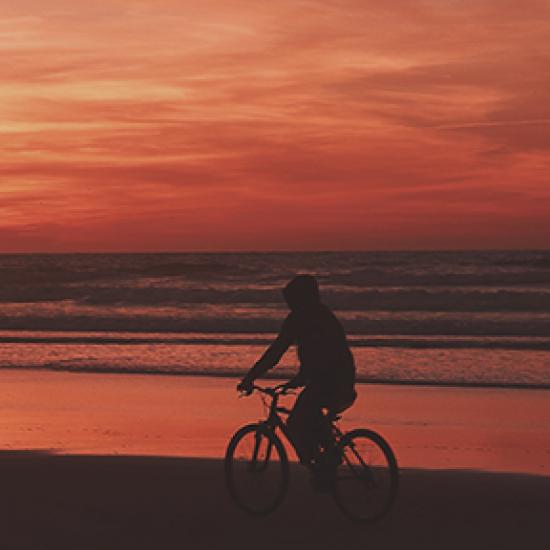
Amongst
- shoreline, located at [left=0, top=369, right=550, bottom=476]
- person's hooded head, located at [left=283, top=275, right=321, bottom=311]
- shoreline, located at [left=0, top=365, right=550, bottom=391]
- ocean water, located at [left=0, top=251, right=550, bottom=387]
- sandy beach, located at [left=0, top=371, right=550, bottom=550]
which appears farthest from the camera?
ocean water, located at [left=0, top=251, right=550, bottom=387]

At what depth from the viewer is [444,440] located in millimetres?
11852

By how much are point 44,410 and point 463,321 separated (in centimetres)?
2198

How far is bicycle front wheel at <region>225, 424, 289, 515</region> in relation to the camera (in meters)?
8.20

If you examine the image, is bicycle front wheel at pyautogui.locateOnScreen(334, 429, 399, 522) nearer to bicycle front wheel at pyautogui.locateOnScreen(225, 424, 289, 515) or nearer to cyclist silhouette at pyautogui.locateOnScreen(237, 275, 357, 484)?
cyclist silhouette at pyautogui.locateOnScreen(237, 275, 357, 484)

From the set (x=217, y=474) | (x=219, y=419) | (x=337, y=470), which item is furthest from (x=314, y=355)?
(x=219, y=419)

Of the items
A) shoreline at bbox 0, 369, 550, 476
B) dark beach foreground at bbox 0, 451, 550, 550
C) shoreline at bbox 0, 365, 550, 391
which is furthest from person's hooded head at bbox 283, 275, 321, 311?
shoreline at bbox 0, 365, 550, 391

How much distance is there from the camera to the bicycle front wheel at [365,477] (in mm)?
7703

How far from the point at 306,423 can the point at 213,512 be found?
4.72 feet

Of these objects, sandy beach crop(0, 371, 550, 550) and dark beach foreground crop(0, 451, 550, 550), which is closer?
dark beach foreground crop(0, 451, 550, 550)

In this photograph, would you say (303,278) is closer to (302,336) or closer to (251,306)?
(302,336)

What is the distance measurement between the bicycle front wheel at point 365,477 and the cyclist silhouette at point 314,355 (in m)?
0.30

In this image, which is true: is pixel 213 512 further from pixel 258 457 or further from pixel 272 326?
pixel 272 326

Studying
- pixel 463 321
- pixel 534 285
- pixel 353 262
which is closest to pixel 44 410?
pixel 463 321

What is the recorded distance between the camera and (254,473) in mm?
8305
